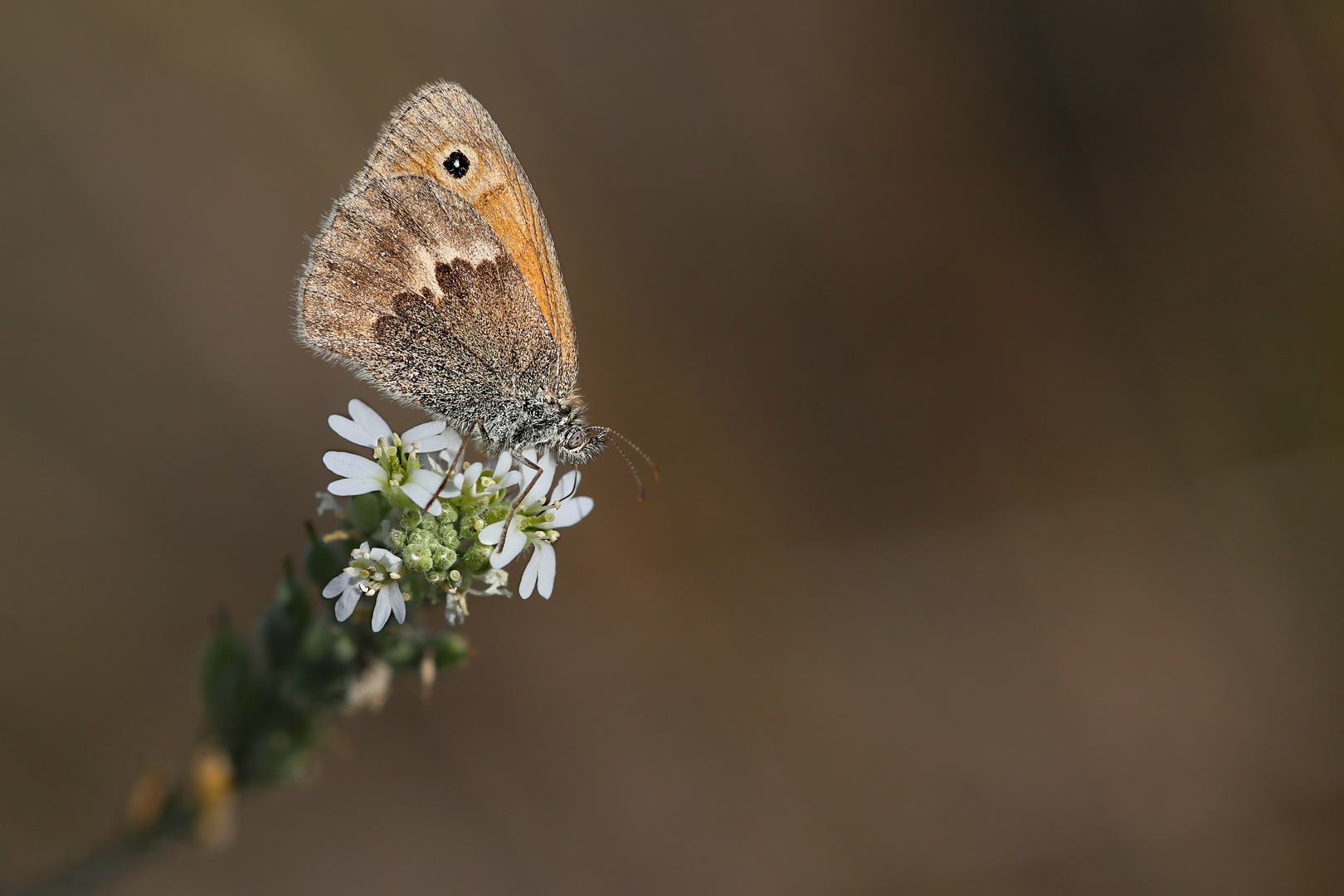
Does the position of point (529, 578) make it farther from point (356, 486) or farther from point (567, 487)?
point (356, 486)

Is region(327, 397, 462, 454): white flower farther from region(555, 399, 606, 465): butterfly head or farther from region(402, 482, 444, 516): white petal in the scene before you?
region(555, 399, 606, 465): butterfly head

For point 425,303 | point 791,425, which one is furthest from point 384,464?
point 791,425

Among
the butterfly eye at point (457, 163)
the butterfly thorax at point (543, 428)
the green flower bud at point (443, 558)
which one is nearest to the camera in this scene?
the green flower bud at point (443, 558)

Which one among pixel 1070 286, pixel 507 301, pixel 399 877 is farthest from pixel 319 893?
pixel 1070 286

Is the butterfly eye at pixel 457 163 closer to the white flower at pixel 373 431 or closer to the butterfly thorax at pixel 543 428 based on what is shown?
the butterfly thorax at pixel 543 428

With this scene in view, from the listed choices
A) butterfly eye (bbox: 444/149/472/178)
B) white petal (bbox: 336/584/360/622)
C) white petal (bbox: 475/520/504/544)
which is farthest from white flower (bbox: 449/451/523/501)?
butterfly eye (bbox: 444/149/472/178)

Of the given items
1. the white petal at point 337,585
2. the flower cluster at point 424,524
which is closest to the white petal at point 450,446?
the flower cluster at point 424,524
